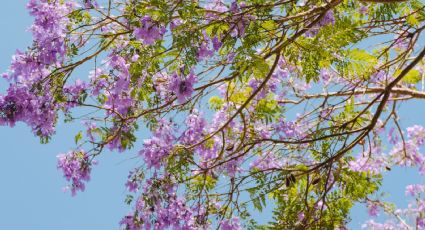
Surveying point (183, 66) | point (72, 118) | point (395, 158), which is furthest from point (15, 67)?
point (395, 158)

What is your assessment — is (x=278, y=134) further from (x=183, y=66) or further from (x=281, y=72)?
(x=183, y=66)

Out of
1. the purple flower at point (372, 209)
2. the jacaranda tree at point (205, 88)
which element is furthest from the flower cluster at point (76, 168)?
the purple flower at point (372, 209)

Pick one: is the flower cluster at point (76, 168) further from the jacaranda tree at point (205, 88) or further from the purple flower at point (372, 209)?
the purple flower at point (372, 209)

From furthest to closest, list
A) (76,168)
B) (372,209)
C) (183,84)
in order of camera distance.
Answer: (372,209), (76,168), (183,84)

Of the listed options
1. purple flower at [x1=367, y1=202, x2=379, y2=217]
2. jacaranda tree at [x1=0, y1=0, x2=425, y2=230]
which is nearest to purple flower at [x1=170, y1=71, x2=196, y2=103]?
jacaranda tree at [x1=0, y1=0, x2=425, y2=230]

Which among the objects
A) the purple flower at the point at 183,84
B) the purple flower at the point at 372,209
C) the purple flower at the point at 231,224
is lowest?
the purple flower at the point at 231,224

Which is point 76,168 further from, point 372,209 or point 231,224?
point 372,209

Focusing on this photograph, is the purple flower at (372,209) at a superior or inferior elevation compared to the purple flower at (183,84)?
superior

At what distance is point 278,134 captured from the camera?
6.19 metres

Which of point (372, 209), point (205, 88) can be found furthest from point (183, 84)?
point (372, 209)

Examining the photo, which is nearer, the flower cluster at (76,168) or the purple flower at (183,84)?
the purple flower at (183,84)

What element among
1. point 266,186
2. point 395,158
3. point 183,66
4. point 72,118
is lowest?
point 266,186

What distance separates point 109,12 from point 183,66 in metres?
1.36

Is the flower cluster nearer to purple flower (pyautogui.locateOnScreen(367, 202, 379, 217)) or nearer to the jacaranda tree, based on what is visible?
the jacaranda tree
